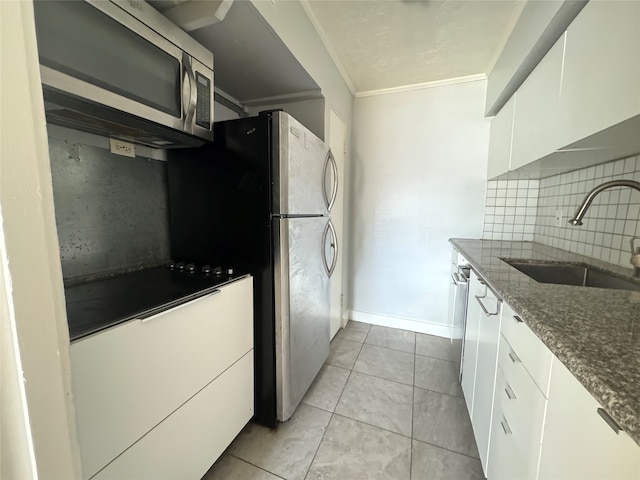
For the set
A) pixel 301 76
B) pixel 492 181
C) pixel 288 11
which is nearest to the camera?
pixel 288 11

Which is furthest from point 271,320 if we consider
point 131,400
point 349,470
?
point 349,470

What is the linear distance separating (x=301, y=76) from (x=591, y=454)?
193cm

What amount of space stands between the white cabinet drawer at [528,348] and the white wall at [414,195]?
160cm

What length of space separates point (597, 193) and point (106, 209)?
200cm

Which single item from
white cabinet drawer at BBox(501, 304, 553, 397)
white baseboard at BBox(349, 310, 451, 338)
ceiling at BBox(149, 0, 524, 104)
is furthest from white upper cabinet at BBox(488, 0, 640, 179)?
white baseboard at BBox(349, 310, 451, 338)

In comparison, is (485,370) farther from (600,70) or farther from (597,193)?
(600,70)

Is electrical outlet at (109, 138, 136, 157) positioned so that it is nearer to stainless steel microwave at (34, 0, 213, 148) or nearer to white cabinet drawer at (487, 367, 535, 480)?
stainless steel microwave at (34, 0, 213, 148)

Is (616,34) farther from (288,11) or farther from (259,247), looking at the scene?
(259,247)

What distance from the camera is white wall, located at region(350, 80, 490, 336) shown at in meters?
2.30

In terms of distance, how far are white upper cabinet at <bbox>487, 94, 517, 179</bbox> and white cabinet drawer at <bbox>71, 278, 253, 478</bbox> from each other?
1950mm

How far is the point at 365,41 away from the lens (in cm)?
176

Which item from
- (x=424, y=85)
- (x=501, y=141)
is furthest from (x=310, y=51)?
(x=501, y=141)

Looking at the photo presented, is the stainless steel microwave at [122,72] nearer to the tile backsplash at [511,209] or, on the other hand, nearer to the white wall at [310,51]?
the white wall at [310,51]

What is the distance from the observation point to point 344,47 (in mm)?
1846
